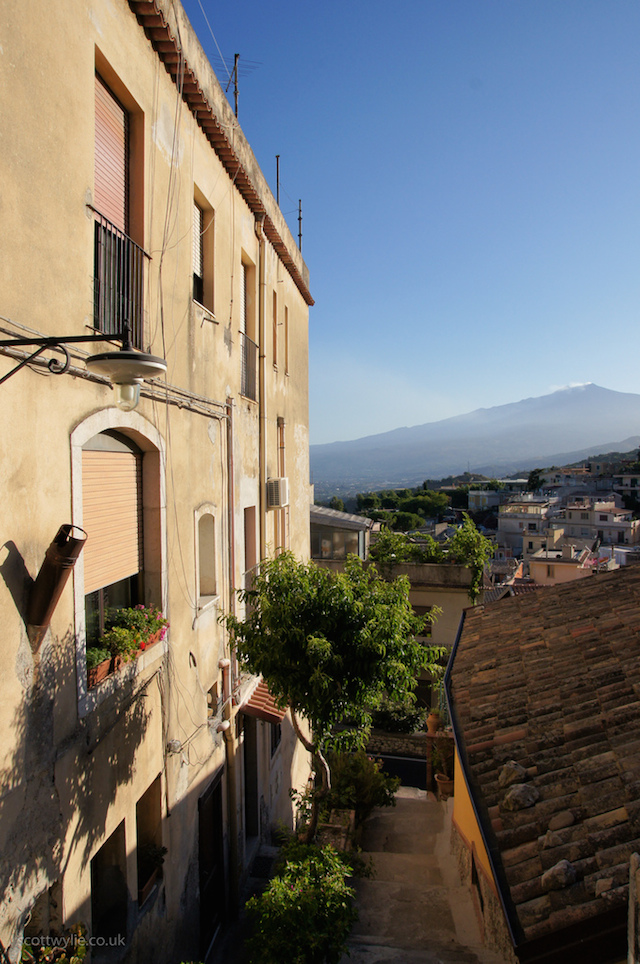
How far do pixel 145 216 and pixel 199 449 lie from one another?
2954 mm

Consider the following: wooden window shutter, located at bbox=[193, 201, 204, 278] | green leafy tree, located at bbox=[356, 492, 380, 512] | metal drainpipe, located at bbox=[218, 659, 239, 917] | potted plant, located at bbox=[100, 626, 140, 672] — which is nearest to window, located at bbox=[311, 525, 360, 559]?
metal drainpipe, located at bbox=[218, 659, 239, 917]

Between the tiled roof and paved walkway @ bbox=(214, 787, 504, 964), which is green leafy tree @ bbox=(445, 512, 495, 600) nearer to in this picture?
paved walkway @ bbox=(214, 787, 504, 964)

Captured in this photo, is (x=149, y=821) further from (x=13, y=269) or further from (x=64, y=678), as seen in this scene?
(x=13, y=269)

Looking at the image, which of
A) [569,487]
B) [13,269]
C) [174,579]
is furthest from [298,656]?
[569,487]

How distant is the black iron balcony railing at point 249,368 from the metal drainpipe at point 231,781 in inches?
188

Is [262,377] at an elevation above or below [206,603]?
above

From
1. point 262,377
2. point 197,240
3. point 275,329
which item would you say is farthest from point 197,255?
point 275,329

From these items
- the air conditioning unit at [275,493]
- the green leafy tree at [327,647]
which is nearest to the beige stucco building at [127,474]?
the air conditioning unit at [275,493]

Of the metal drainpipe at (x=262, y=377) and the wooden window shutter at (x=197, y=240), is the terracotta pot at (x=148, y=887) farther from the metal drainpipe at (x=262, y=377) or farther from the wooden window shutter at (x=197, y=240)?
the wooden window shutter at (x=197, y=240)

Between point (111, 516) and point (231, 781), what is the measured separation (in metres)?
5.64

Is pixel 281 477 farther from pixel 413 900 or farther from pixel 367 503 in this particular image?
pixel 367 503

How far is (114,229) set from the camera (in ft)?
17.5

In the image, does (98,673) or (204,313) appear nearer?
(98,673)

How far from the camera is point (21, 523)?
12.7 ft
